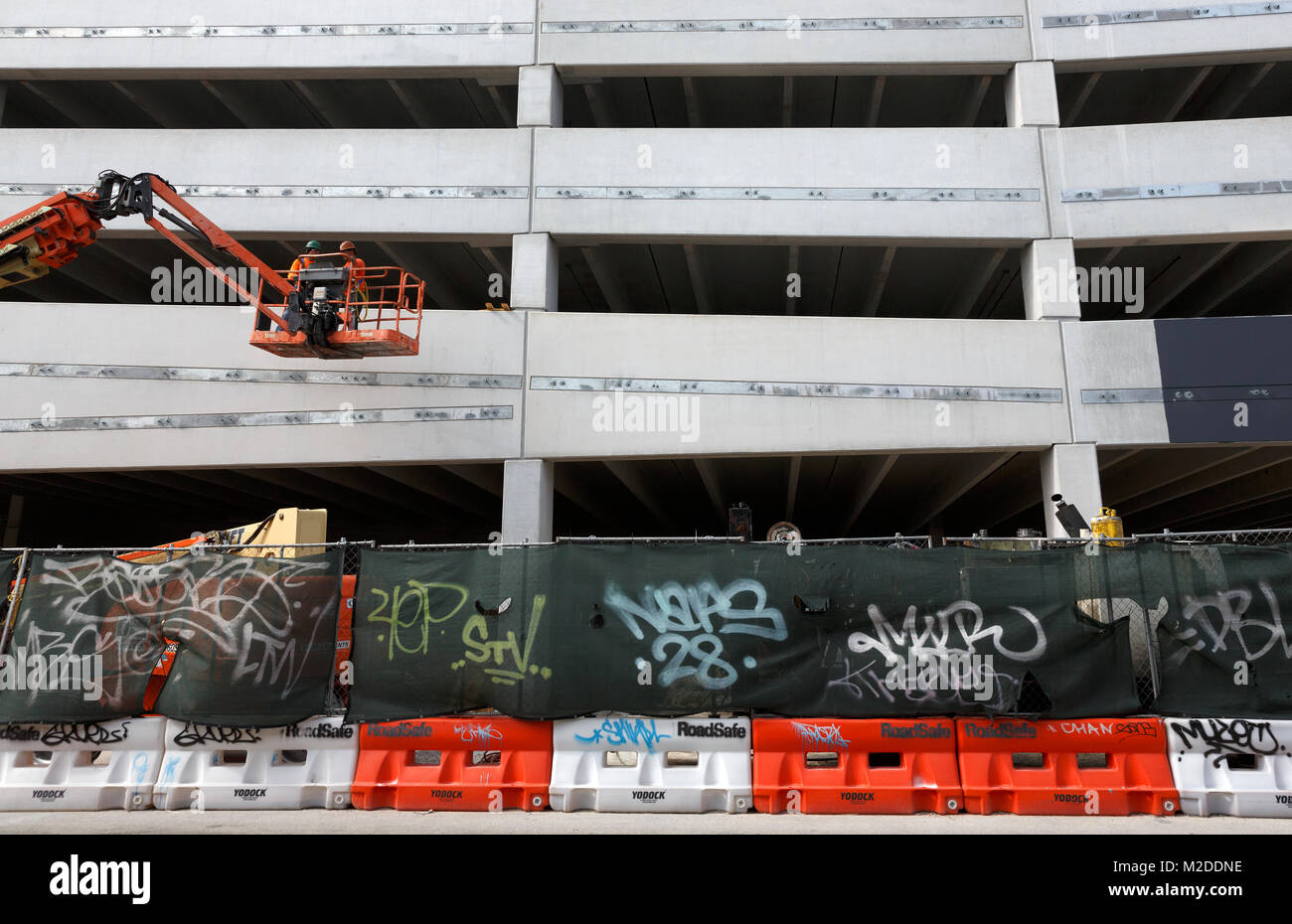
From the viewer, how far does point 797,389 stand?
42.3 ft

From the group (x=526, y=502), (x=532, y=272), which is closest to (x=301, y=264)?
(x=532, y=272)

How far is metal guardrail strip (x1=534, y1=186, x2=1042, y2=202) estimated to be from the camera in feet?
43.9

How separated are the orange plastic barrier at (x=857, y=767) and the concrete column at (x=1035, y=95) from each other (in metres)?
10.5

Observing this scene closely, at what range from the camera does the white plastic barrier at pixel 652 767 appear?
738 centimetres

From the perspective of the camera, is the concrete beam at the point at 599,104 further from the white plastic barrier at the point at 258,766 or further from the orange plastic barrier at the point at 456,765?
the white plastic barrier at the point at 258,766

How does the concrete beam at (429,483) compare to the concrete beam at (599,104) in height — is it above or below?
below

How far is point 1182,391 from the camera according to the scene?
12.5 m

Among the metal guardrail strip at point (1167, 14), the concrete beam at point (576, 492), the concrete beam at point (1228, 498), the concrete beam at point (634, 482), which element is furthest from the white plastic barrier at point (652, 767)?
the metal guardrail strip at point (1167, 14)

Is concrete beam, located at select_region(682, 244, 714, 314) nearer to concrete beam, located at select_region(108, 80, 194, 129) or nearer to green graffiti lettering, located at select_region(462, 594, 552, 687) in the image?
green graffiti lettering, located at select_region(462, 594, 552, 687)

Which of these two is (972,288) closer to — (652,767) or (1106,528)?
(1106,528)

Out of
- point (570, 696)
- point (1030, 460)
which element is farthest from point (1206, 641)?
point (1030, 460)

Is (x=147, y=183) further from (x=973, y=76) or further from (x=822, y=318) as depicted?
(x=973, y=76)

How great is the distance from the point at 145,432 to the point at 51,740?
6355 mm
